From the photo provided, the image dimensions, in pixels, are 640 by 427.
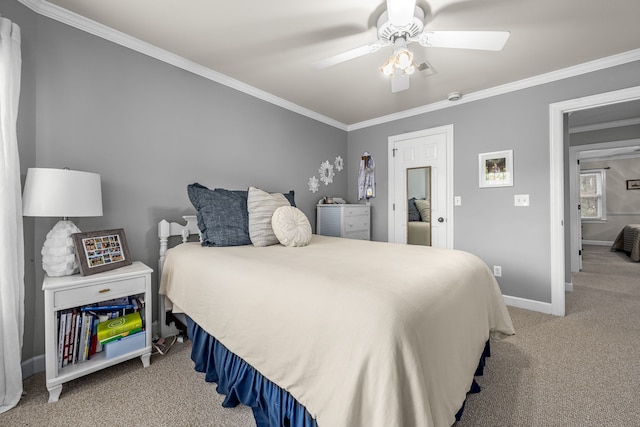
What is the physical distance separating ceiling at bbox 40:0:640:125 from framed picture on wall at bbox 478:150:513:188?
77 cm

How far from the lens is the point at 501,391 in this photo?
158 cm

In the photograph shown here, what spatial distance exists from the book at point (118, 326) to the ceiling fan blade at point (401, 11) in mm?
2488

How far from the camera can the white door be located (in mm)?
3406

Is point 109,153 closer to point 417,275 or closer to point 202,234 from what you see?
point 202,234

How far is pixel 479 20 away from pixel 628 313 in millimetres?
3173

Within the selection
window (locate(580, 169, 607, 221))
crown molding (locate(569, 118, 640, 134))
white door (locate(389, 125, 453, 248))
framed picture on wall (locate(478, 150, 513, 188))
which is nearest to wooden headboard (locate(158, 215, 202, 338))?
white door (locate(389, 125, 453, 248))

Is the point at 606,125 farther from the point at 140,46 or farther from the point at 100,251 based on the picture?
the point at 100,251

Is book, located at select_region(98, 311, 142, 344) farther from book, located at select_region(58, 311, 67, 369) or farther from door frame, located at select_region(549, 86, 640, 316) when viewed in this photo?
door frame, located at select_region(549, 86, 640, 316)

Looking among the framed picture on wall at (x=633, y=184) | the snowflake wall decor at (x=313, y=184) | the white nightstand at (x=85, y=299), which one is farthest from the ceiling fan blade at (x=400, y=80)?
the framed picture on wall at (x=633, y=184)

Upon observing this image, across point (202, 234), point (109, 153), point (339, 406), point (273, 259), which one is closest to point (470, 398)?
point (339, 406)

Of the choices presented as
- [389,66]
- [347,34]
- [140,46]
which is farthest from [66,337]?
[347,34]

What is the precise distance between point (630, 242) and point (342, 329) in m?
7.73

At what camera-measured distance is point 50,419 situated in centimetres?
135

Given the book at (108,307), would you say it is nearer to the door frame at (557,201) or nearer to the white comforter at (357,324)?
the white comforter at (357,324)
